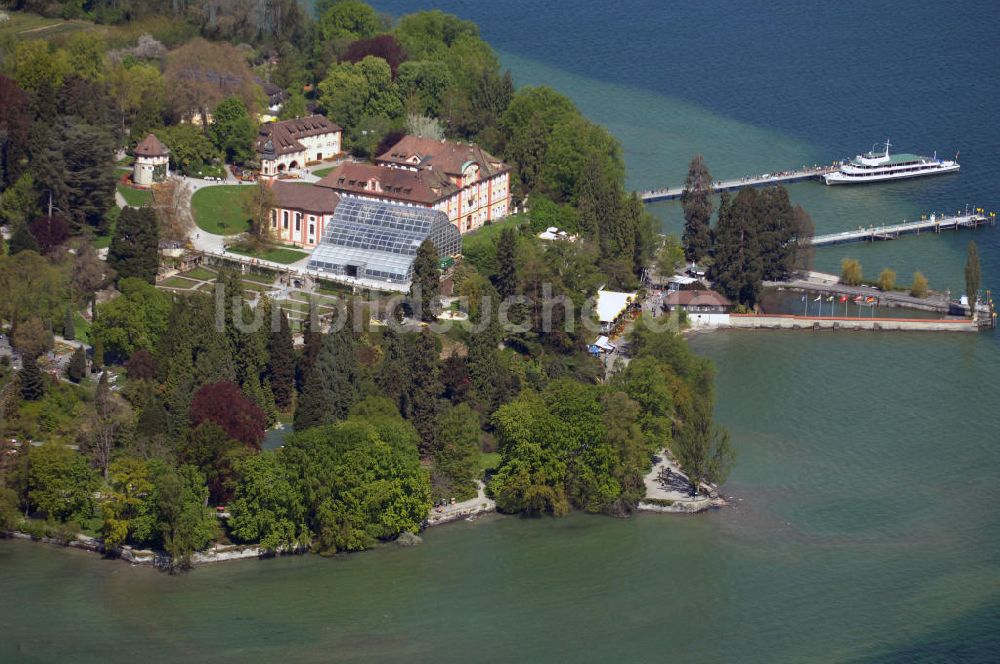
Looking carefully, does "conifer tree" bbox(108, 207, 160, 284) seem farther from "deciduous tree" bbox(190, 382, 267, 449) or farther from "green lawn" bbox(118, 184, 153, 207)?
"deciduous tree" bbox(190, 382, 267, 449)

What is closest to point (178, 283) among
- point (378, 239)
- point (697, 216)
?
point (378, 239)

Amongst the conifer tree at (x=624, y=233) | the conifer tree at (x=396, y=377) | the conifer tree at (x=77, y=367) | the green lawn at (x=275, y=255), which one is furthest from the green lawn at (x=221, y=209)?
the conifer tree at (x=396, y=377)

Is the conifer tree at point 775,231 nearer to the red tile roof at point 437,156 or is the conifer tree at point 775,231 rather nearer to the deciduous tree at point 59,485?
the red tile roof at point 437,156

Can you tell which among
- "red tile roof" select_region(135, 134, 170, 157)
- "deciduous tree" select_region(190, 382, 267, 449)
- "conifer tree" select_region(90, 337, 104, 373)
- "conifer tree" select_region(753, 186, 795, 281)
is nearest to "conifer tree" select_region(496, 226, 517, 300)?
"conifer tree" select_region(753, 186, 795, 281)

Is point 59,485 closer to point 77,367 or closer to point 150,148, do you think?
point 77,367

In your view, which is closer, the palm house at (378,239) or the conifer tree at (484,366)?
the conifer tree at (484,366)

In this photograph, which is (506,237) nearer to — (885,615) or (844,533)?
(844,533)
